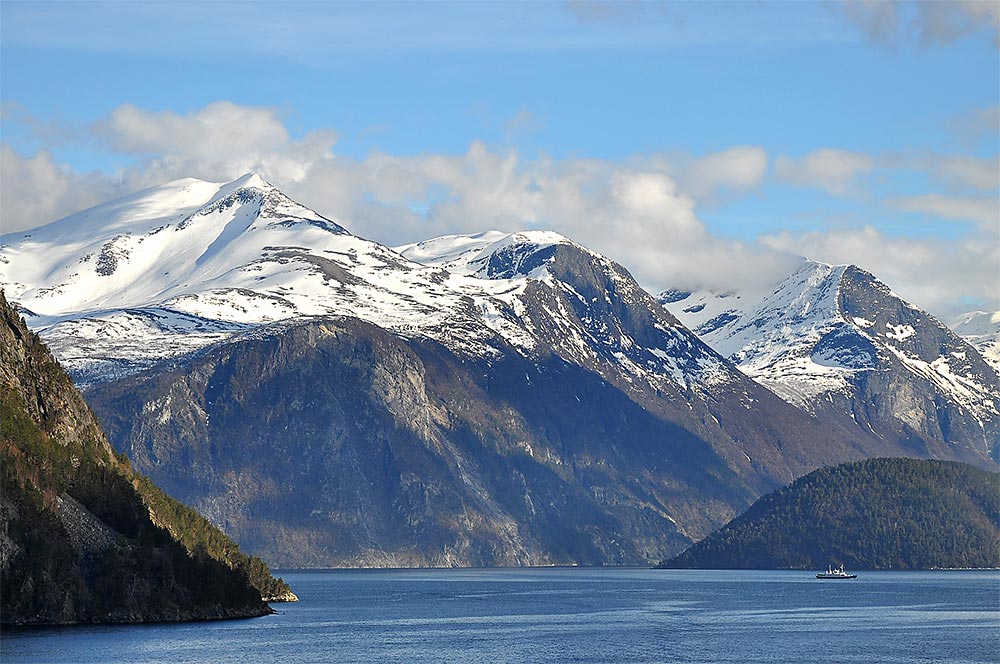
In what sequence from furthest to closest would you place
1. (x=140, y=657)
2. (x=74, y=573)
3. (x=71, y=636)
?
(x=74, y=573)
(x=71, y=636)
(x=140, y=657)

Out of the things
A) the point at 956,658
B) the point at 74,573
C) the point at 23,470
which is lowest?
the point at 956,658

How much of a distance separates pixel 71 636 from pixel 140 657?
1530 centimetres

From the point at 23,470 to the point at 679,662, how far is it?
251 feet

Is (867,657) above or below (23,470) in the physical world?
below

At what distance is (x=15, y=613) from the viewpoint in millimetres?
187375

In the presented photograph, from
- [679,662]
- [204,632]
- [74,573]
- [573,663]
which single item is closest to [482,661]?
[573,663]

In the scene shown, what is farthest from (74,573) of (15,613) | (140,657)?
(140,657)

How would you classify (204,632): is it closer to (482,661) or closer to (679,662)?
(482,661)

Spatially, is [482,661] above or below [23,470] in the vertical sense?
below

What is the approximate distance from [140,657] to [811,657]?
239 feet

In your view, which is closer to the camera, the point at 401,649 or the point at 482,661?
the point at 482,661

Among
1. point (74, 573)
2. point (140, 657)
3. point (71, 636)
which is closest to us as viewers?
point (140, 657)

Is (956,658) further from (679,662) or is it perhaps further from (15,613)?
(15,613)

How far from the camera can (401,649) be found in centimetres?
19838
